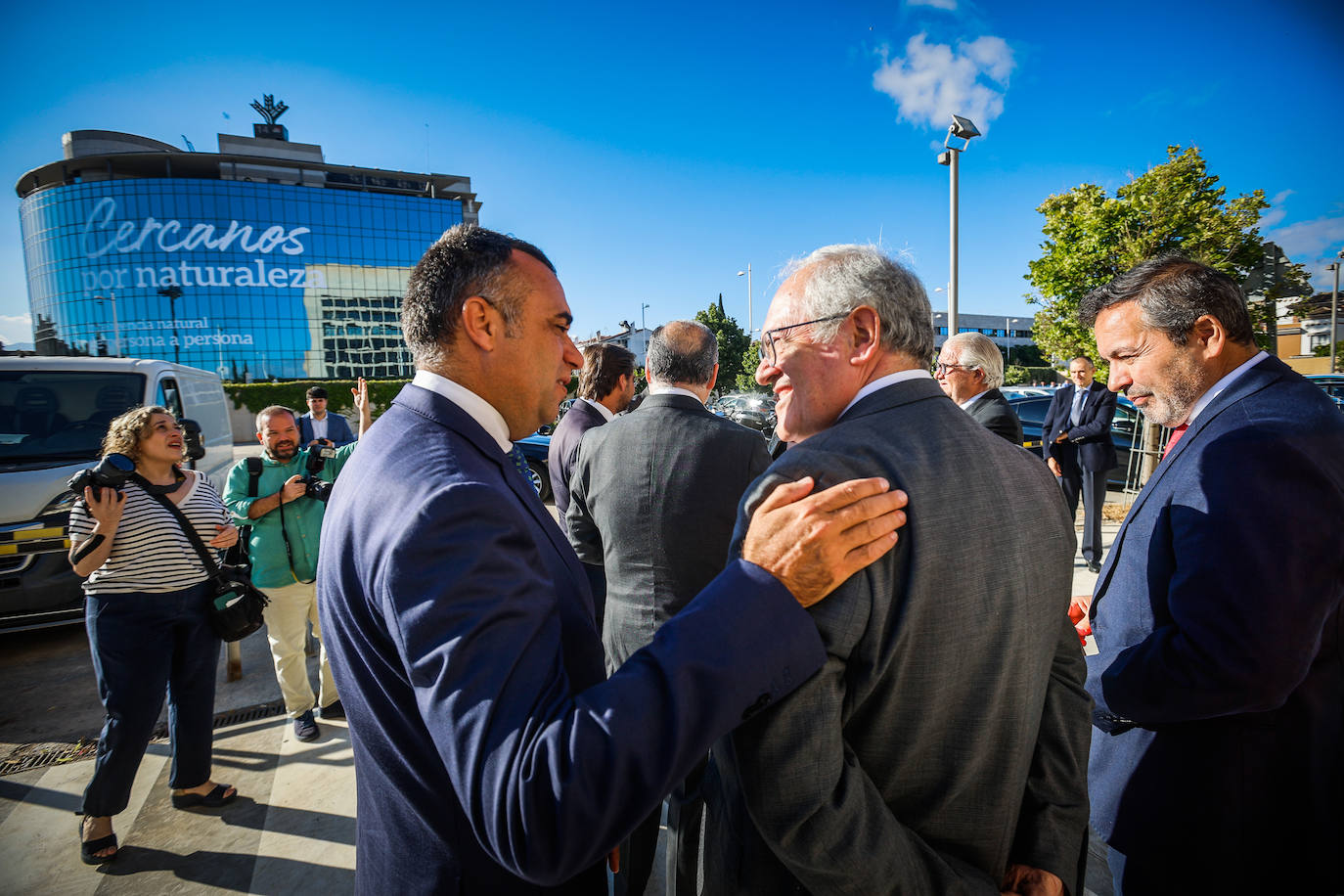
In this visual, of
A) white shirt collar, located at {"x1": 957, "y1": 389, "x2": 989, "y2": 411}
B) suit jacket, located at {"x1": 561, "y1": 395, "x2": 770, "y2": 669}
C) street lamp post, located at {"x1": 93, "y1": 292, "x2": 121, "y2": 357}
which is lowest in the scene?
suit jacket, located at {"x1": 561, "y1": 395, "x2": 770, "y2": 669}

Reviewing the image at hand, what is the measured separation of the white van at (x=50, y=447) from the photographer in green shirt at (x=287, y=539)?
0.42m

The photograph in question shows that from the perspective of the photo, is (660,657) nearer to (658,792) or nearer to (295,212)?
(658,792)

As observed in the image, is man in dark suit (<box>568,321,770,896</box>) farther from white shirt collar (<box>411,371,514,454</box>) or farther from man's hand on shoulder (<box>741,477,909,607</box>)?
man's hand on shoulder (<box>741,477,909,607</box>)

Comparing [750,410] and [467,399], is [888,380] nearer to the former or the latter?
[467,399]

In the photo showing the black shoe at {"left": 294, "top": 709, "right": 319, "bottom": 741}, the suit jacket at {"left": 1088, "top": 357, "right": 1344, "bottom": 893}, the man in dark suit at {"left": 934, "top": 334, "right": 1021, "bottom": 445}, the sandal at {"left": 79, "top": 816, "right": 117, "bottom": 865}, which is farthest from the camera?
the man in dark suit at {"left": 934, "top": 334, "right": 1021, "bottom": 445}

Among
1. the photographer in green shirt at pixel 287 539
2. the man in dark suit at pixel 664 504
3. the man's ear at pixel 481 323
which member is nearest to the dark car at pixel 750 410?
the photographer in green shirt at pixel 287 539

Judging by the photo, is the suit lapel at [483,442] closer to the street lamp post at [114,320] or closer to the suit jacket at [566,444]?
the suit jacket at [566,444]

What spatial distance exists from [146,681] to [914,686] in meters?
3.67

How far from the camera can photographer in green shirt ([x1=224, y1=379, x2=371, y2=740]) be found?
393cm

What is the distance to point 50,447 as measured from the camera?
548 cm

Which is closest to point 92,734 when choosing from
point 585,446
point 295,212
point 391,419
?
point 585,446

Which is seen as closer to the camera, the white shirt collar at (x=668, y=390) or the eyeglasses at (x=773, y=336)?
the eyeglasses at (x=773, y=336)

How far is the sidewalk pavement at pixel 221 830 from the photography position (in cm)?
274

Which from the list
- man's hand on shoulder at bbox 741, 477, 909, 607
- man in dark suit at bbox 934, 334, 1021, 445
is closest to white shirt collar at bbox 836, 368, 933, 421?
man's hand on shoulder at bbox 741, 477, 909, 607
